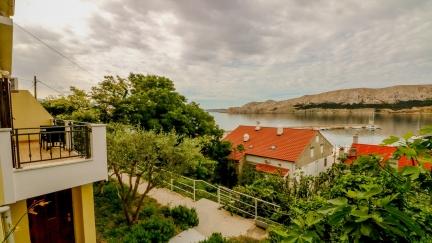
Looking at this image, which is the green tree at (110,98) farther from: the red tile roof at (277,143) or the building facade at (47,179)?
the red tile roof at (277,143)

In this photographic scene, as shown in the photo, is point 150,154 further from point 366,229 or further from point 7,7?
point 366,229

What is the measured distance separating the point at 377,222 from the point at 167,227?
7640 mm

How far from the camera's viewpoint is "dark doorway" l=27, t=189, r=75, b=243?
6.37 meters

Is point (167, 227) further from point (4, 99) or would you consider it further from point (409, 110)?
point (409, 110)

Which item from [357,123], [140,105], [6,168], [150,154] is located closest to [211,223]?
[150,154]

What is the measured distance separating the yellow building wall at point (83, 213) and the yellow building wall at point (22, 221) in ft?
3.78

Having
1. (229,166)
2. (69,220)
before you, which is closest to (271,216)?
(69,220)

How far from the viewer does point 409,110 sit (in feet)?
483

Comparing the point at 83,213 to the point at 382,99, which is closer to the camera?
the point at 83,213

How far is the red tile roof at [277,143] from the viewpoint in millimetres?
25094

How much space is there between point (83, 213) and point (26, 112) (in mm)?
6695

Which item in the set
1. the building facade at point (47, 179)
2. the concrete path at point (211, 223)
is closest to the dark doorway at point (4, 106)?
the building facade at point (47, 179)

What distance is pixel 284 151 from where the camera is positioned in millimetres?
25547

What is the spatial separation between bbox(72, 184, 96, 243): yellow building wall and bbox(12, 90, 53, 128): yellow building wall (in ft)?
18.6
